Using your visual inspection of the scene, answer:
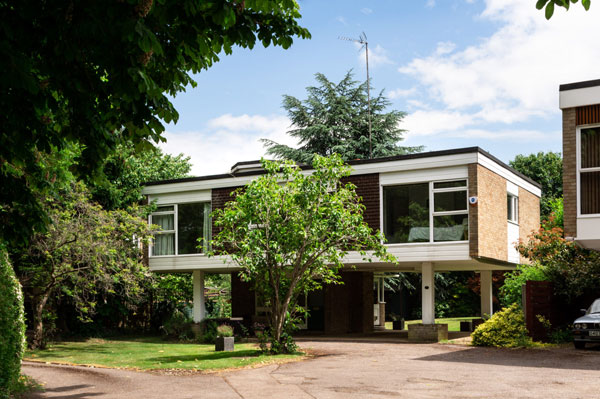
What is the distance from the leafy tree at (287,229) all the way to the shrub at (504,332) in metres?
4.15

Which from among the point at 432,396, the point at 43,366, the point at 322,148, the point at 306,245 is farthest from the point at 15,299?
the point at 322,148

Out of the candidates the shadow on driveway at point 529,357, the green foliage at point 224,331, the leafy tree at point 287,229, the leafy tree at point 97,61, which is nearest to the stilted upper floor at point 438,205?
the green foliage at point 224,331

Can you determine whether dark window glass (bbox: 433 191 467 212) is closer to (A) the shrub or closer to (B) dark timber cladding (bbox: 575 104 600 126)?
(A) the shrub

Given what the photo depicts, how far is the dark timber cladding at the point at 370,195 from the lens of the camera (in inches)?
933

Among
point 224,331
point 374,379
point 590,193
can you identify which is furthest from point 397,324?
point 374,379

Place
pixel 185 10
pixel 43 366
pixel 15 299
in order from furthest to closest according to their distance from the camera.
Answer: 1. pixel 43 366
2. pixel 15 299
3. pixel 185 10

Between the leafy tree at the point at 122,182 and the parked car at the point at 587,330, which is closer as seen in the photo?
the parked car at the point at 587,330

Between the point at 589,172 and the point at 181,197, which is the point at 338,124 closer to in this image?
the point at 181,197

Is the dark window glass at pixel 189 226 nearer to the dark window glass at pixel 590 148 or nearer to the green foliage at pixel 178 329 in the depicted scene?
the green foliage at pixel 178 329

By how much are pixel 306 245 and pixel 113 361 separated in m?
5.86

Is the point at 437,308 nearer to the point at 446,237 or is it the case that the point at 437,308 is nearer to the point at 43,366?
the point at 446,237

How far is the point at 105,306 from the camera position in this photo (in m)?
27.3

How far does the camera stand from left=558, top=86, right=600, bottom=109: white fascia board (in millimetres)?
15640

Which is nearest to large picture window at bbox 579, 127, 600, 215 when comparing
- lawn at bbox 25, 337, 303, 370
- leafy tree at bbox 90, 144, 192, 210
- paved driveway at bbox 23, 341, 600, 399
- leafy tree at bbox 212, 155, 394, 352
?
paved driveway at bbox 23, 341, 600, 399
